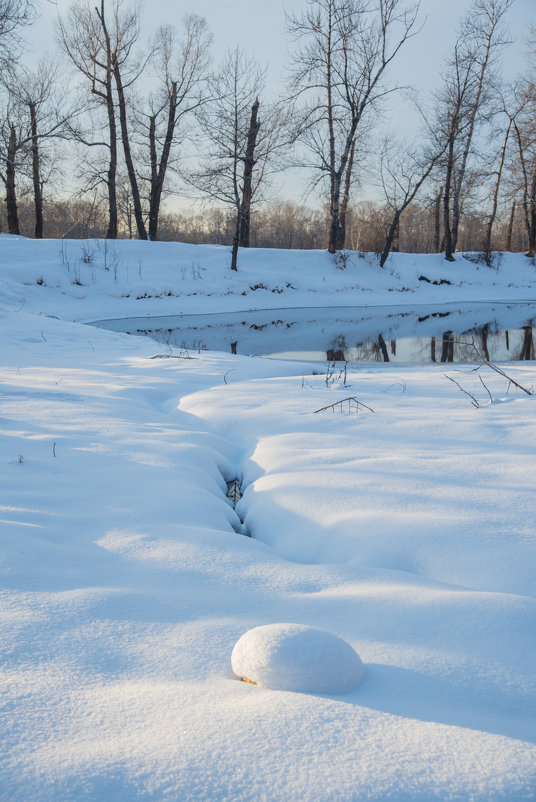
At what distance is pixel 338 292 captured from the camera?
18469mm

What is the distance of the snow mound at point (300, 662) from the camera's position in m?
1.14

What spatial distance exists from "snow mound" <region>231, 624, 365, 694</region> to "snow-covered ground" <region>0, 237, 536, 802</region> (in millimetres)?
26

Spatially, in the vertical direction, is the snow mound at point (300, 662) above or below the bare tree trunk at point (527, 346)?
below

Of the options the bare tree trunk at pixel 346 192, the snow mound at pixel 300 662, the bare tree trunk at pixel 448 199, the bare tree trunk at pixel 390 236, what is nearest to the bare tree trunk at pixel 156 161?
the bare tree trunk at pixel 346 192

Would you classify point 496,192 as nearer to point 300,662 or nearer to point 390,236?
point 390,236

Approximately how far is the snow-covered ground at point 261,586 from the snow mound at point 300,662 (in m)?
A: 0.03

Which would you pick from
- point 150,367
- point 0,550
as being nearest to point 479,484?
point 0,550

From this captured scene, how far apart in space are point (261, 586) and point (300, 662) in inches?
23.4

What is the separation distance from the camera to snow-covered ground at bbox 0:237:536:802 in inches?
35.9

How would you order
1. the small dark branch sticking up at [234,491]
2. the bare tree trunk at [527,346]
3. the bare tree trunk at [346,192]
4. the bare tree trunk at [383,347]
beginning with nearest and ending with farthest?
1. the small dark branch sticking up at [234,491]
2. the bare tree trunk at [383,347]
3. the bare tree trunk at [527,346]
4. the bare tree trunk at [346,192]

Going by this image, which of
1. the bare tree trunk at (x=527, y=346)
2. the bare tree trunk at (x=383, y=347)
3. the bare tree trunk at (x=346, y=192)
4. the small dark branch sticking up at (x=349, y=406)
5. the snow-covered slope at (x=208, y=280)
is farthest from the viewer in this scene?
the bare tree trunk at (x=346, y=192)

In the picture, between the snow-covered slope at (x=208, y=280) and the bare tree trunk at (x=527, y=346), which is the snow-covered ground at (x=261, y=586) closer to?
the bare tree trunk at (x=527, y=346)

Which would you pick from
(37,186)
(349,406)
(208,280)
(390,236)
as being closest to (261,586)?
(349,406)

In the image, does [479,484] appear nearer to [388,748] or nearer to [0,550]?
[388,748]
